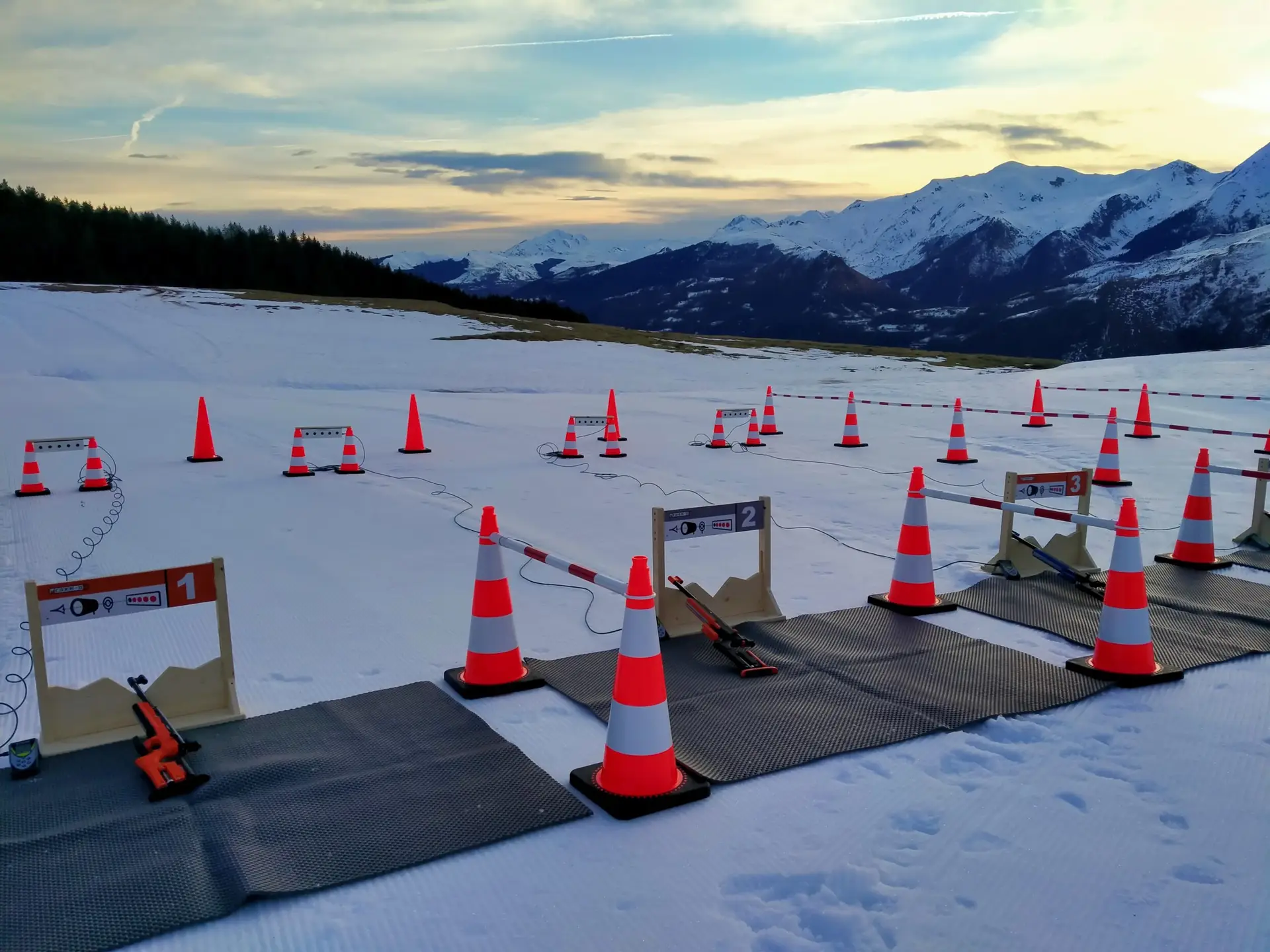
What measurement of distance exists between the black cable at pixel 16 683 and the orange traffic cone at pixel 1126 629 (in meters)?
5.22

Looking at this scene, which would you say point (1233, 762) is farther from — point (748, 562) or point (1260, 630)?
point (748, 562)

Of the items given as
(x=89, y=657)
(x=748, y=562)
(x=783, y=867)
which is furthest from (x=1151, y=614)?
(x=89, y=657)

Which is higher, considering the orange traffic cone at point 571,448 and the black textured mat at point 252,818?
the orange traffic cone at point 571,448

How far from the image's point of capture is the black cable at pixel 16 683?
4.71 m

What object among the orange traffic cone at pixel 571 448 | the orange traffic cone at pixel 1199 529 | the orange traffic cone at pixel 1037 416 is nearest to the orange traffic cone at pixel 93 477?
the orange traffic cone at pixel 571 448

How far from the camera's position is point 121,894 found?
11.0 ft

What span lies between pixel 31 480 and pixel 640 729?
9.45m

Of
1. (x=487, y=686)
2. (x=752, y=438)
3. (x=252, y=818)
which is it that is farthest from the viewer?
(x=752, y=438)

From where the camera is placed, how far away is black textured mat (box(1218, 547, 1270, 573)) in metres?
7.57

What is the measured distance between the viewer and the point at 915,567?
6.52 metres

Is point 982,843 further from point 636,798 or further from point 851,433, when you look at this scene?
point 851,433

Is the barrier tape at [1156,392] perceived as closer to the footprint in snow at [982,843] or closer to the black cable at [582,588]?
the black cable at [582,588]

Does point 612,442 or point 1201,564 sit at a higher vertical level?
point 612,442

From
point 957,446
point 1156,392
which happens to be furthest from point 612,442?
point 1156,392
